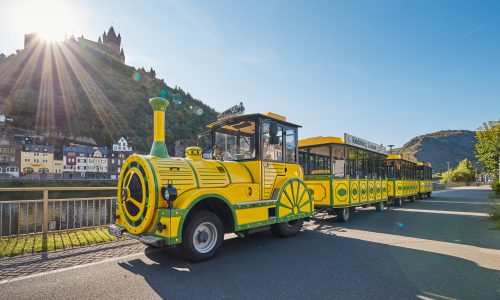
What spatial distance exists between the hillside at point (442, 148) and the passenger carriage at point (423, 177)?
12035 centimetres

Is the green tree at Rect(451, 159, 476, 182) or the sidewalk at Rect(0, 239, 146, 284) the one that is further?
the green tree at Rect(451, 159, 476, 182)

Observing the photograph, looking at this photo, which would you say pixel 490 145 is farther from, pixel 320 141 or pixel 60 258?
pixel 60 258

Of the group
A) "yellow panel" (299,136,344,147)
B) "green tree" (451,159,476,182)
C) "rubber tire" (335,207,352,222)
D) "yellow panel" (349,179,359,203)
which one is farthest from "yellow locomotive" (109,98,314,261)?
"green tree" (451,159,476,182)

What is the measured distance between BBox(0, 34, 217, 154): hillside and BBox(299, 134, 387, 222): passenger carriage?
72184mm

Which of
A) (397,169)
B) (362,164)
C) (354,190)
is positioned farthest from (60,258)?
(397,169)

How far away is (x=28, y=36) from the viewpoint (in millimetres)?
103875

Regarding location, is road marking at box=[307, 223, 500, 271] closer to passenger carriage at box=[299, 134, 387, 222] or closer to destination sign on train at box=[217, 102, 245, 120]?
passenger carriage at box=[299, 134, 387, 222]

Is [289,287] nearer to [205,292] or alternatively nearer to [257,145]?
[205,292]

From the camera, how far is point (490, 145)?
24328 millimetres

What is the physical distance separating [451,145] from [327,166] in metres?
182

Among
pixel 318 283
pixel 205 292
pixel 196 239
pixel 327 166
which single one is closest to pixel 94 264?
pixel 196 239

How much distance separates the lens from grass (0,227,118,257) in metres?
4.90

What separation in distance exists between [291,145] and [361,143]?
16.5 ft

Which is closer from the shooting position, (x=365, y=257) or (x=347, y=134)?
(x=365, y=257)
